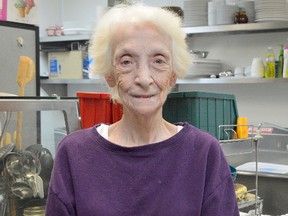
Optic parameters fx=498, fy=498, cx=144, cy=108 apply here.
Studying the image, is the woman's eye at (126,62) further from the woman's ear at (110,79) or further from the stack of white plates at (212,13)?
the stack of white plates at (212,13)

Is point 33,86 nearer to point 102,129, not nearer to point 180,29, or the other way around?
point 102,129

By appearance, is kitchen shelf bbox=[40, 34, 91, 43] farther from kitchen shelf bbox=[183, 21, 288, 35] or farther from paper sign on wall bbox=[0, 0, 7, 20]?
paper sign on wall bbox=[0, 0, 7, 20]

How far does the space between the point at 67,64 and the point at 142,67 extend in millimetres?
3770

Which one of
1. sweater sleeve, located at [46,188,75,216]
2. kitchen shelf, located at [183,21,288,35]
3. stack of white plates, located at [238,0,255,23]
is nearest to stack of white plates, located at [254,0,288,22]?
kitchen shelf, located at [183,21,288,35]

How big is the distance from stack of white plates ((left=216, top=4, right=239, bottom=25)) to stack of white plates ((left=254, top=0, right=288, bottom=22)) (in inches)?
9.3

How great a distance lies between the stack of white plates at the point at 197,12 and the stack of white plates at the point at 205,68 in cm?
31

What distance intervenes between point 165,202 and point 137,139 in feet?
0.59

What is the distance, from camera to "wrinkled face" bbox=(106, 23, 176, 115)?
1211 mm

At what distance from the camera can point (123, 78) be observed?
1224 millimetres

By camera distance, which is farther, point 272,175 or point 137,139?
point 272,175

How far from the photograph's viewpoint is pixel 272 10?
375 centimetres

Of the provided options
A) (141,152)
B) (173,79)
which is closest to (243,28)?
(173,79)

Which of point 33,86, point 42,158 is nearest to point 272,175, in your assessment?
point 33,86

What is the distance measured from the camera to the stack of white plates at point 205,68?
408 centimetres
